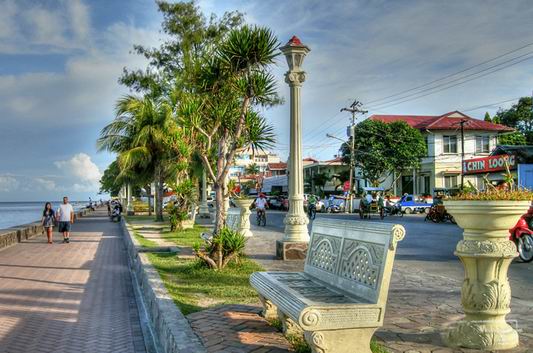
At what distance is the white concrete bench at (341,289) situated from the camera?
3797 millimetres

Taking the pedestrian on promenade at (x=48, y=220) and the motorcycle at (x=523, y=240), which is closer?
the motorcycle at (x=523, y=240)

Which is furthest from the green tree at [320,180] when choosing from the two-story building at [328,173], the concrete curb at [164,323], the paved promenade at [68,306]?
the concrete curb at [164,323]

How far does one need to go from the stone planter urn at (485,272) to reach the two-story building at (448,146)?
46.2m

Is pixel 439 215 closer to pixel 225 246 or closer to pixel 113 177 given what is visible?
pixel 225 246

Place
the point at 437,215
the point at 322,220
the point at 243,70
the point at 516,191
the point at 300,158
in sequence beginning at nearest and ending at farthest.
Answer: the point at 516,191 < the point at 322,220 < the point at 243,70 < the point at 300,158 < the point at 437,215

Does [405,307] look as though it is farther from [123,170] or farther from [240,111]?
[123,170]

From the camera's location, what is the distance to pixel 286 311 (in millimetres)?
4066

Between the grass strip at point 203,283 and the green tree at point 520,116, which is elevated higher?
the green tree at point 520,116

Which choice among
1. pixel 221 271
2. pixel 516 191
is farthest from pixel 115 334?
pixel 516 191

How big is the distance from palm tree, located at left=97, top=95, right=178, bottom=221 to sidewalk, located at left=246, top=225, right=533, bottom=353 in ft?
65.0

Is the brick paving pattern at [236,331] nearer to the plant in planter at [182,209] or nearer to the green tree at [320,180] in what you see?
the plant in planter at [182,209]

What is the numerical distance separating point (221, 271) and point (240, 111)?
3.14 m

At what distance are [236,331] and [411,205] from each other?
3488cm

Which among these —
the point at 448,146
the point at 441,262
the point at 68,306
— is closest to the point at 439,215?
the point at 441,262
